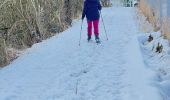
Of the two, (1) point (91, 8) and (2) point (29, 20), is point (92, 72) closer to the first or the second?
(1) point (91, 8)

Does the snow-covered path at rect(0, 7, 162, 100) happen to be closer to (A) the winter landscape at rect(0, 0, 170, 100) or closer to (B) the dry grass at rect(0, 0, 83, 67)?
(A) the winter landscape at rect(0, 0, 170, 100)

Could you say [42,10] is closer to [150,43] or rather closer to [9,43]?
[9,43]

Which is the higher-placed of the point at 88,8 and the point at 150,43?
the point at 88,8

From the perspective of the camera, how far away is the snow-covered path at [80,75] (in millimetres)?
7852

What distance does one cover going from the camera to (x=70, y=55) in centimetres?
1190

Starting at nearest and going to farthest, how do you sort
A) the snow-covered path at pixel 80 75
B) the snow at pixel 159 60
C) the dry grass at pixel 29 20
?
the snow-covered path at pixel 80 75 < the snow at pixel 159 60 < the dry grass at pixel 29 20

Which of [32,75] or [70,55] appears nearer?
[32,75]

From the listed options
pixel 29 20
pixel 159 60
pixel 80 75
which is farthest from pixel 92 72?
pixel 29 20

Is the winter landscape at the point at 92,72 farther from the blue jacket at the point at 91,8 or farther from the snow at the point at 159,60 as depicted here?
the blue jacket at the point at 91,8

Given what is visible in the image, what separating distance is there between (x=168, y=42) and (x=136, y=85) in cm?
388

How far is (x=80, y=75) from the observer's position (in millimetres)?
A: 9469

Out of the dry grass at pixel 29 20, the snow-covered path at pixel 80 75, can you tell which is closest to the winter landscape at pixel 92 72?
the snow-covered path at pixel 80 75

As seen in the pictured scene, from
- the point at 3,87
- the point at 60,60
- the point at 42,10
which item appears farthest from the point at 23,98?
the point at 42,10

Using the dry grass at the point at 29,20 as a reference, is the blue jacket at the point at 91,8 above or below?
above
